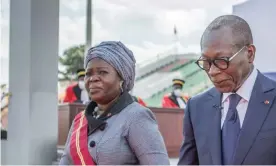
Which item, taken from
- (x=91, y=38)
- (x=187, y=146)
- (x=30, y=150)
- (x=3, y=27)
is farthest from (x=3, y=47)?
(x=187, y=146)

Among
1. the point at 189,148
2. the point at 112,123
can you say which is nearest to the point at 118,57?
the point at 112,123

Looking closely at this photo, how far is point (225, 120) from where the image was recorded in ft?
5.00

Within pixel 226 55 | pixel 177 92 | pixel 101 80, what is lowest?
pixel 177 92

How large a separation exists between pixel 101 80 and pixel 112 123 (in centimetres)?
19

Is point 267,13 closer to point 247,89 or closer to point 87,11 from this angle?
point 247,89

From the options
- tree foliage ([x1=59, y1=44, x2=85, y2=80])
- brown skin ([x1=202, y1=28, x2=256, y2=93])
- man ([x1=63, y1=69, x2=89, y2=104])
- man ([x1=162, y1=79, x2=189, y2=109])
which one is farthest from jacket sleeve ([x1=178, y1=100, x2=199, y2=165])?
tree foliage ([x1=59, y1=44, x2=85, y2=80])

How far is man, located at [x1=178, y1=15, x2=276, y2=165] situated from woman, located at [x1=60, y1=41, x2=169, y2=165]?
31 cm

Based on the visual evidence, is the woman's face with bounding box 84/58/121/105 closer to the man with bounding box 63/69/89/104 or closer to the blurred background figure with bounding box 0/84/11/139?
the blurred background figure with bounding box 0/84/11/139

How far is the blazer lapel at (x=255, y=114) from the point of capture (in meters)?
1.46

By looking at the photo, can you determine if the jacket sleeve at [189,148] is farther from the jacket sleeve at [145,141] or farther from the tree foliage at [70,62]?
the tree foliage at [70,62]

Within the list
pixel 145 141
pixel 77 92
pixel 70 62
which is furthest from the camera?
pixel 70 62

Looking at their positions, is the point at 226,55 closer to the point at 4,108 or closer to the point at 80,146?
the point at 80,146

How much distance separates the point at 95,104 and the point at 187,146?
0.55m

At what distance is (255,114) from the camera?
1488mm
